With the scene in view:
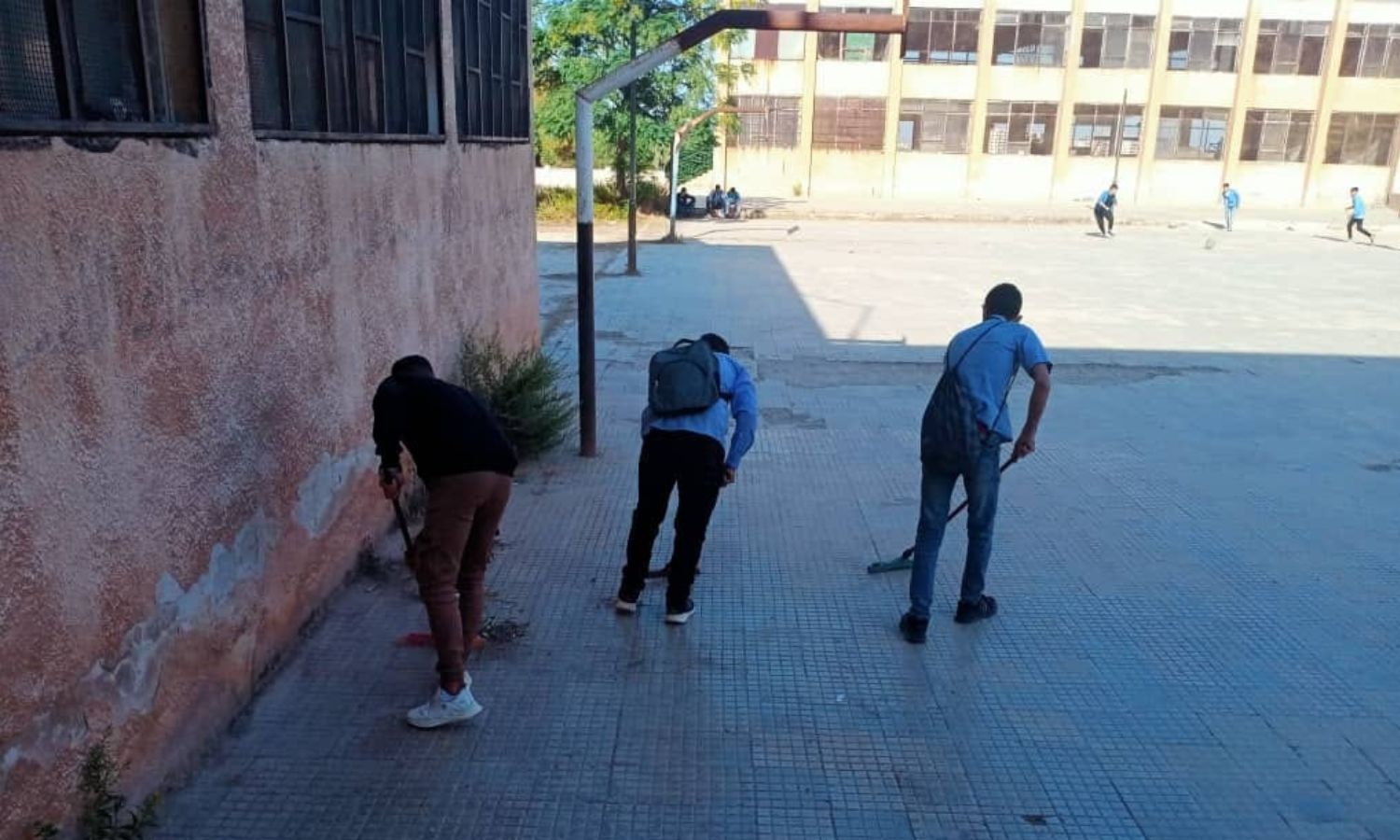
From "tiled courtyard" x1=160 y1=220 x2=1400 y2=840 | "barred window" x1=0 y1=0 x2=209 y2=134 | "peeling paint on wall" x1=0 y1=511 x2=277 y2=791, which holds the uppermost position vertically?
"barred window" x1=0 y1=0 x2=209 y2=134

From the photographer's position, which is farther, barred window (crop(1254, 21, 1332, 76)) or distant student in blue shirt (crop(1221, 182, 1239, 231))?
barred window (crop(1254, 21, 1332, 76))

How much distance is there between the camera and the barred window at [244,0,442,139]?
402 centimetres

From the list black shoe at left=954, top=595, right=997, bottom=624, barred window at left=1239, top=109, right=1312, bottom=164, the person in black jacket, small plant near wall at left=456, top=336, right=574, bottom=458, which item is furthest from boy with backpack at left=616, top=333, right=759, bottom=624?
barred window at left=1239, top=109, right=1312, bottom=164

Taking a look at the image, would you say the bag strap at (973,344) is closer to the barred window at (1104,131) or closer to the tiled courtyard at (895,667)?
the tiled courtyard at (895,667)

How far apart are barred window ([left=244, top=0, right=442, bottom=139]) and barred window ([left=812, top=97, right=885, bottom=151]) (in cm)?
3693

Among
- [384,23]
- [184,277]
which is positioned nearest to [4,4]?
[184,277]

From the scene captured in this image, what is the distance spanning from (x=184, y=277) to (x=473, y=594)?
5.15ft

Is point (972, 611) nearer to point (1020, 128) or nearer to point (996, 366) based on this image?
point (996, 366)

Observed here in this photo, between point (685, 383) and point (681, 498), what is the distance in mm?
541

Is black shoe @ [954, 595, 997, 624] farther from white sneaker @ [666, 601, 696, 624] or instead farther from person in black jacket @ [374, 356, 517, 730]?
person in black jacket @ [374, 356, 517, 730]

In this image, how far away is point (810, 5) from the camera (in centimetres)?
3966

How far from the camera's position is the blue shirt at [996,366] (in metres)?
4.34

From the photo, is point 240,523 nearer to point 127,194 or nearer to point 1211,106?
point 127,194

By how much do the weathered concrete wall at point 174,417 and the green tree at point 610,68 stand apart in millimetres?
21187
